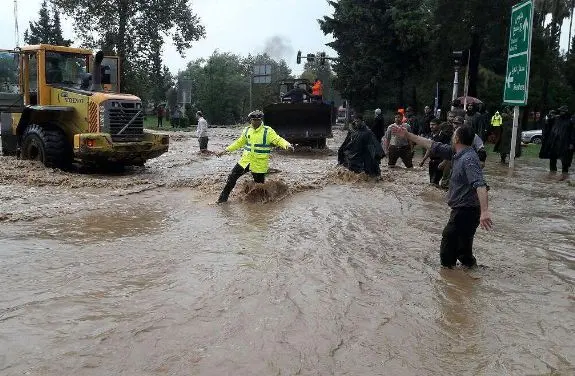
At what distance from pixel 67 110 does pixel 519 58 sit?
10.6m

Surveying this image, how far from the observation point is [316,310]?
15.3ft

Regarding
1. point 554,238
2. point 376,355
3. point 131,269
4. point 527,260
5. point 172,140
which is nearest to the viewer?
point 376,355

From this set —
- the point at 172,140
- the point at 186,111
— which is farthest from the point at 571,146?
the point at 186,111

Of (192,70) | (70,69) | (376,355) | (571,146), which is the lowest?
(376,355)

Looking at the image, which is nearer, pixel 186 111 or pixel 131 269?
pixel 131 269

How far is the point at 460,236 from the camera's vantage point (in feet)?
19.0

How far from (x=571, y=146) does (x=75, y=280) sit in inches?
459

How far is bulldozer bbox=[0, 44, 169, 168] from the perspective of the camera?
1217cm

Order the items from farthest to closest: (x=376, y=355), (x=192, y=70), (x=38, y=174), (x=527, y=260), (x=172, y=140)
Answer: (x=192, y=70) < (x=172, y=140) < (x=38, y=174) < (x=527, y=260) < (x=376, y=355)

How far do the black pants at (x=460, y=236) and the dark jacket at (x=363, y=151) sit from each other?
647cm

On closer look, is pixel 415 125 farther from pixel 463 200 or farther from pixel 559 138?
pixel 463 200

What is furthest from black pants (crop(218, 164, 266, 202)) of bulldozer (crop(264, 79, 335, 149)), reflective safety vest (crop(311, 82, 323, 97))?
reflective safety vest (crop(311, 82, 323, 97))

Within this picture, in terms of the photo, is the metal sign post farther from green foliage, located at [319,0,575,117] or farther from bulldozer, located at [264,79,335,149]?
green foliage, located at [319,0,575,117]

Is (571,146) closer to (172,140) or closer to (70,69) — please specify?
(70,69)
